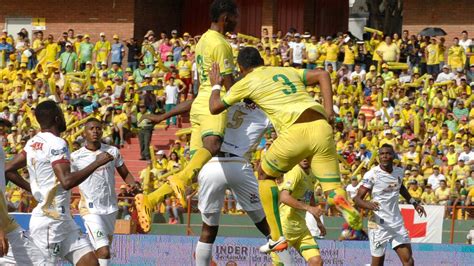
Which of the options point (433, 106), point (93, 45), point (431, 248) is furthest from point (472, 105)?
point (93, 45)

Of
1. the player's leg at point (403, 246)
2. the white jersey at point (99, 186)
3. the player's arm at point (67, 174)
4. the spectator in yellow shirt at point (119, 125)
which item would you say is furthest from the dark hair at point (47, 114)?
the spectator in yellow shirt at point (119, 125)

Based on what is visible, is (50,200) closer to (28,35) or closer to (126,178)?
(126,178)

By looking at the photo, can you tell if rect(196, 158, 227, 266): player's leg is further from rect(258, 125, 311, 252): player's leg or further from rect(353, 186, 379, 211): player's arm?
rect(353, 186, 379, 211): player's arm

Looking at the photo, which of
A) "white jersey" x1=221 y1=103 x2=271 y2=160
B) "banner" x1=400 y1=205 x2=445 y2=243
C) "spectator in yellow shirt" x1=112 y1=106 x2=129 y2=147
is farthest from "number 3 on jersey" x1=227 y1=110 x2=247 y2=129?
"spectator in yellow shirt" x1=112 y1=106 x2=129 y2=147

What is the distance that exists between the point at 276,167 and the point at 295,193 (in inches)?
103

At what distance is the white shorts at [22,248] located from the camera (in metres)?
12.3

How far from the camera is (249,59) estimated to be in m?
13.5

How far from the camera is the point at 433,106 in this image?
30969mm

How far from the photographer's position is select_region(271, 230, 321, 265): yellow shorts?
565 inches

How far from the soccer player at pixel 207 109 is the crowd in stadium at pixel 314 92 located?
11.6 meters

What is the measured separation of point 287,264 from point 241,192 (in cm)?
109

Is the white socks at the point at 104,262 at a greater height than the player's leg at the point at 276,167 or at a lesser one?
lesser

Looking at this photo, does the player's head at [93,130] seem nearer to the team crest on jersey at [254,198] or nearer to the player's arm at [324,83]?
the team crest on jersey at [254,198]

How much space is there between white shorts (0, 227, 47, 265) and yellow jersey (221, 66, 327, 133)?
8.04 ft
